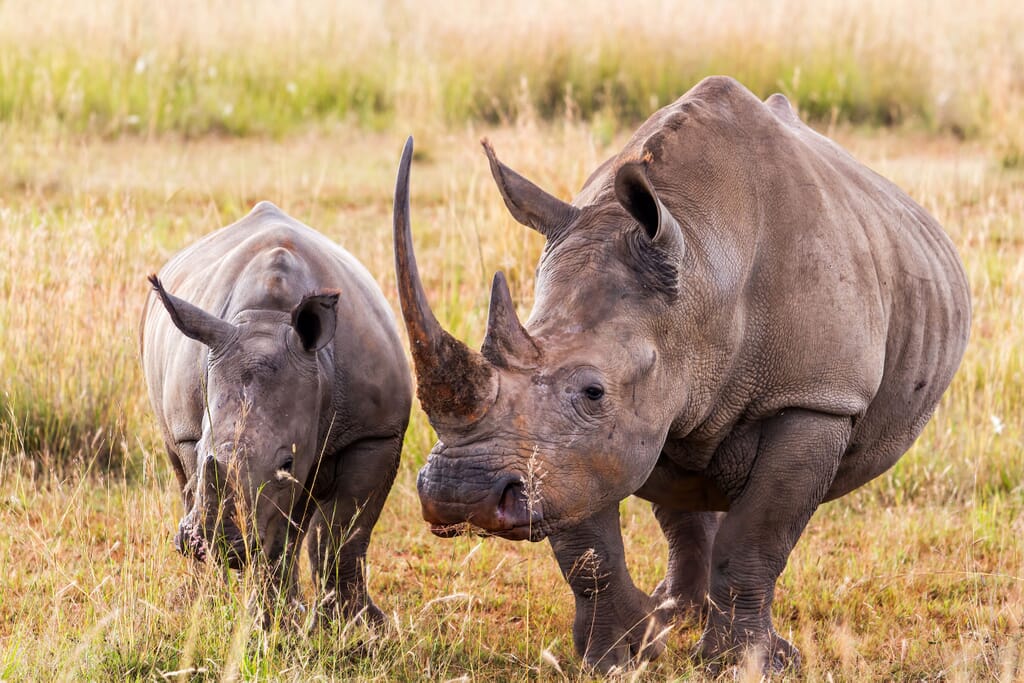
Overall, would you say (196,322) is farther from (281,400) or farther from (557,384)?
(557,384)

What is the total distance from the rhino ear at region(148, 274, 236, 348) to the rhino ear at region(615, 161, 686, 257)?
4.40ft

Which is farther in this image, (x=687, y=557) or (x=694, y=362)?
(x=687, y=557)

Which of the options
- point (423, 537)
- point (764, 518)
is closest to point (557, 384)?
point (764, 518)

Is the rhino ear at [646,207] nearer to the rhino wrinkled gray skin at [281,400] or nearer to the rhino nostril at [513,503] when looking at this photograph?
the rhino nostril at [513,503]

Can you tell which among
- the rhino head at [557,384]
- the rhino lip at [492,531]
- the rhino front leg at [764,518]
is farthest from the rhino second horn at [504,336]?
the rhino front leg at [764,518]

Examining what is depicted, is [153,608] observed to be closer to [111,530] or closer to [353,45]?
[111,530]

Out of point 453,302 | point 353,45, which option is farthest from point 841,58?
point 453,302

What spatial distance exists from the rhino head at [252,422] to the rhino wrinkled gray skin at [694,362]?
757mm

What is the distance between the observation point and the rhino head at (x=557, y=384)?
162 inches

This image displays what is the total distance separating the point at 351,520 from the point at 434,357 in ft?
4.54

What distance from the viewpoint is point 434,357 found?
409 cm

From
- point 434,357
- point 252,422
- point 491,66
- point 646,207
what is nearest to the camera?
point 434,357

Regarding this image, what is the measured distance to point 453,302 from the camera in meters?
7.62

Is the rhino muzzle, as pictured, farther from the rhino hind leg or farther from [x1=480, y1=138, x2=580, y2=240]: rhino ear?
the rhino hind leg
